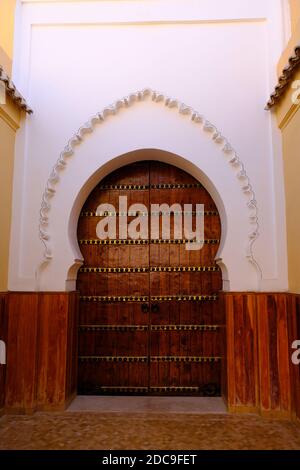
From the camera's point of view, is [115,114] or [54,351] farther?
[115,114]

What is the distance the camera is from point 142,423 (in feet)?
9.74

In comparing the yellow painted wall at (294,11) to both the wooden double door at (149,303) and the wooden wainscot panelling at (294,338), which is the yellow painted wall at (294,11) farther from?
the wooden wainscot panelling at (294,338)

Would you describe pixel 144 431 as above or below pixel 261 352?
below

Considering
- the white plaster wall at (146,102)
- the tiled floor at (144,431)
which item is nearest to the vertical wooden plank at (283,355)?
the tiled floor at (144,431)

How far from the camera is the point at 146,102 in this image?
3555mm

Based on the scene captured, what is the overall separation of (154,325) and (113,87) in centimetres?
232

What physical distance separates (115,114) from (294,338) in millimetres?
2526

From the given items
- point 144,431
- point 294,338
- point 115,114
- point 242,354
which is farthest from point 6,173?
point 294,338

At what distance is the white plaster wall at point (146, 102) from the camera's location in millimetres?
3387

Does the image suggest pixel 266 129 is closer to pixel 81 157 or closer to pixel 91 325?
pixel 81 157

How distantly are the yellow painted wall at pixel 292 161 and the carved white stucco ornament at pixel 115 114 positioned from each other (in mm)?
298

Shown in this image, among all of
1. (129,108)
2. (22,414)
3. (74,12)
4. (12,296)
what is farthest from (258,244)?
(74,12)

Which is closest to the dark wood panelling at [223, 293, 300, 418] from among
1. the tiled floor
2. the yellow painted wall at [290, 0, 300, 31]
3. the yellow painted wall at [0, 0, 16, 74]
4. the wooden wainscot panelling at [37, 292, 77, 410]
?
the tiled floor

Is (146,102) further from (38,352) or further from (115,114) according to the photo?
(38,352)
